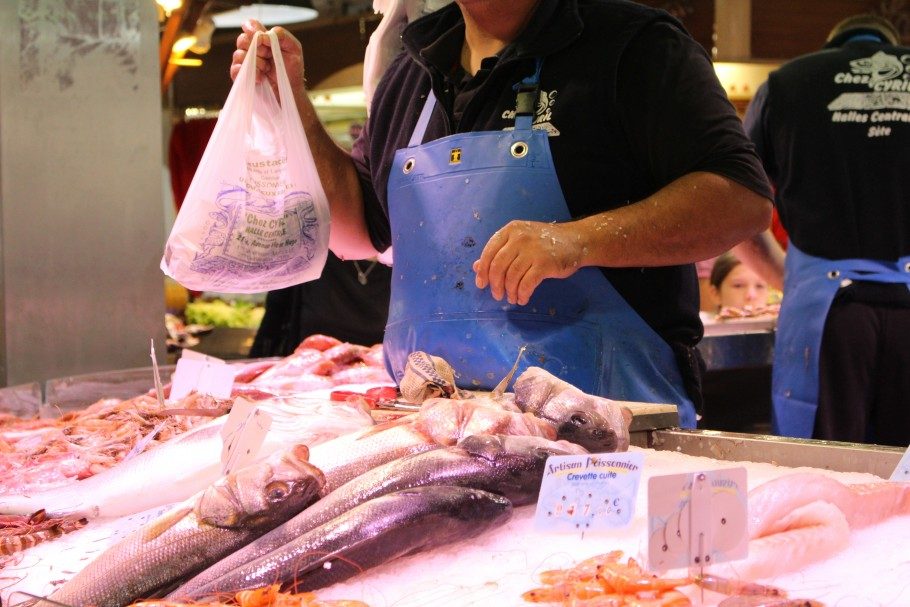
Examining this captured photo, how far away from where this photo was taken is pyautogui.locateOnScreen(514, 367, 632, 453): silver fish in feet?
6.23

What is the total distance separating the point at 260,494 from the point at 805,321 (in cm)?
323

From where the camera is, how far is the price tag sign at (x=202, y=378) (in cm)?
291

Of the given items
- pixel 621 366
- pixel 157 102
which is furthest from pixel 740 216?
pixel 157 102

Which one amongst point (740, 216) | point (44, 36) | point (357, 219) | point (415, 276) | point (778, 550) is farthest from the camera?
point (44, 36)

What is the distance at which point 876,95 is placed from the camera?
Answer: 429cm

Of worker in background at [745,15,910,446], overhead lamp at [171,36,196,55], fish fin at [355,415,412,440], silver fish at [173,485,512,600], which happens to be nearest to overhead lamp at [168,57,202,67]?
overhead lamp at [171,36,196,55]

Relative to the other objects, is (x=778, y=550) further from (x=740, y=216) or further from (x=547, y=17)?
(x=547, y=17)

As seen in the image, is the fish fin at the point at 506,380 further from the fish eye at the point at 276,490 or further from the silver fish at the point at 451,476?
the fish eye at the point at 276,490

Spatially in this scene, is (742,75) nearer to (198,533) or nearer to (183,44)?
(183,44)

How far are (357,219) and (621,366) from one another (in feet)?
3.64

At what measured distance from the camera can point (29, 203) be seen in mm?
4008

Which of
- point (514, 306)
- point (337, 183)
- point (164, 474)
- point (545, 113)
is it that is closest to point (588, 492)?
point (164, 474)

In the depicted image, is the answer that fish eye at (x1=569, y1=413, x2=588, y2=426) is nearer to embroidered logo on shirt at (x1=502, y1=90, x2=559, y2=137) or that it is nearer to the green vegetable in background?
embroidered logo on shirt at (x1=502, y1=90, x2=559, y2=137)

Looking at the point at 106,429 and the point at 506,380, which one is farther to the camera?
the point at 106,429
